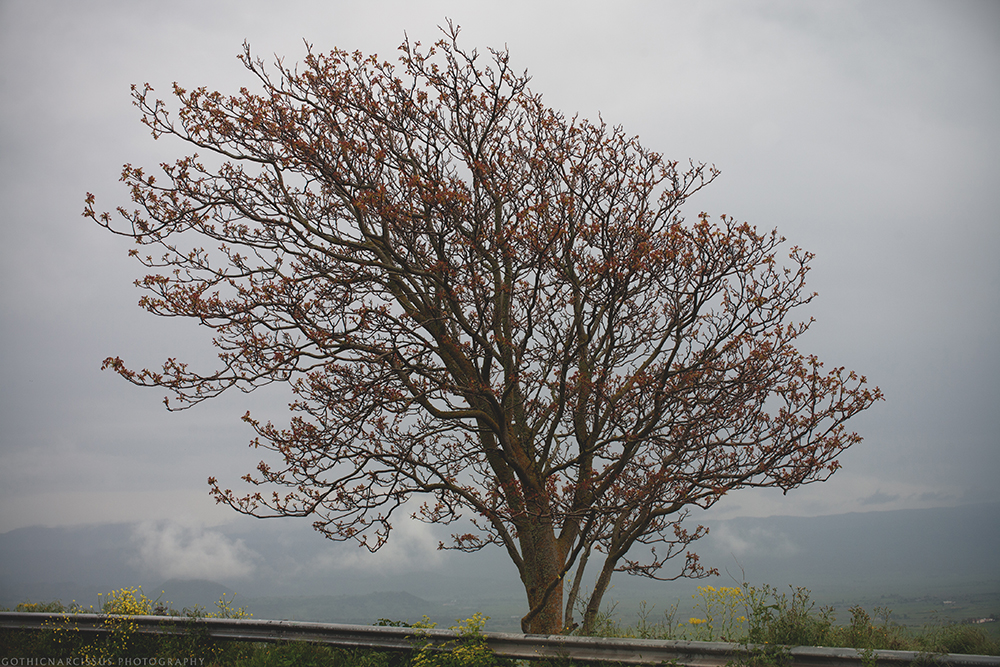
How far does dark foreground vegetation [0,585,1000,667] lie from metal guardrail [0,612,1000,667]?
10 centimetres

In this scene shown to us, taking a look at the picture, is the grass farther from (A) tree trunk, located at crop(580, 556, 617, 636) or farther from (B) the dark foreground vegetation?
(A) tree trunk, located at crop(580, 556, 617, 636)

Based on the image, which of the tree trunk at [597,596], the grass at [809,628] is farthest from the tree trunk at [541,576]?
the grass at [809,628]

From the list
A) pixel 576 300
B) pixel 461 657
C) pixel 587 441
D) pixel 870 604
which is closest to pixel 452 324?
pixel 576 300

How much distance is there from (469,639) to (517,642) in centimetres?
49

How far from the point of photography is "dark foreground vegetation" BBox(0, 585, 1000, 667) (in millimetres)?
5793

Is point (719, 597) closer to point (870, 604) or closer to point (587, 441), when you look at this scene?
point (870, 604)

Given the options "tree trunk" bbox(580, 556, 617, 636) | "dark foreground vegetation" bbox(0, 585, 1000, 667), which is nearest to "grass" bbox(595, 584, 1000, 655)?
"dark foreground vegetation" bbox(0, 585, 1000, 667)

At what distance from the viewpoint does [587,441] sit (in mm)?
9172

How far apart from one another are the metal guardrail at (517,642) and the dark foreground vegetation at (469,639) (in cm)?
10

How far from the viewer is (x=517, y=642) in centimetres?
633

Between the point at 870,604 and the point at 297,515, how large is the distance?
23.3 feet

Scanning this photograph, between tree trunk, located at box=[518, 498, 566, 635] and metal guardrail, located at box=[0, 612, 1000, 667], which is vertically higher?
tree trunk, located at box=[518, 498, 566, 635]

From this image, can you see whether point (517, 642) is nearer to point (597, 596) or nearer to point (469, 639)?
point (469, 639)

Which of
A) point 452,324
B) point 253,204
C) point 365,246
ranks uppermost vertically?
point 253,204
